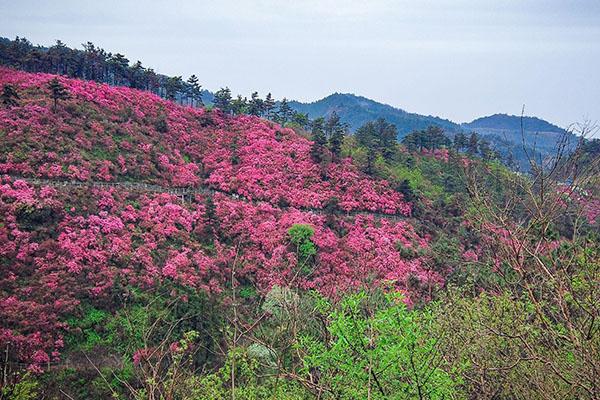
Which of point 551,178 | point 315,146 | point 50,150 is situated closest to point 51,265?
point 50,150

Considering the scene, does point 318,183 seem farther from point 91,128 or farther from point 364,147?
point 91,128

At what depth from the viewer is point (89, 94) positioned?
35.1 m

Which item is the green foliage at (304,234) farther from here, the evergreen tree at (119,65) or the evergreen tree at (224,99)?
the evergreen tree at (119,65)

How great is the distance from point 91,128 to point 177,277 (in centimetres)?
1586

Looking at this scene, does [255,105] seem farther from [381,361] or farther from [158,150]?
[381,361]

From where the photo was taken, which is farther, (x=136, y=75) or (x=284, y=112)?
(x=284, y=112)

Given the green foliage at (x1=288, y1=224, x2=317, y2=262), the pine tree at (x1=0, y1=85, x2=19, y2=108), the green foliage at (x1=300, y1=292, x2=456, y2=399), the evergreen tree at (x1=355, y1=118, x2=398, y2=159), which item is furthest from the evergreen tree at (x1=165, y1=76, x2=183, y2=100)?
the green foliage at (x1=300, y1=292, x2=456, y2=399)

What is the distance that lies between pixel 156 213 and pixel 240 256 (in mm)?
6213

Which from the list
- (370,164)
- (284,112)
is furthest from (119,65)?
(370,164)

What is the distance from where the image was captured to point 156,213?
26594 millimetres

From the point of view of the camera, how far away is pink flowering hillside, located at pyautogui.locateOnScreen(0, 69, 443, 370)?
19.0 meters

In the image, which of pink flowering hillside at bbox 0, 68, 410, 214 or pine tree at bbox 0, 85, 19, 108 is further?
pine tree at bbox 0, 85, 19, 108

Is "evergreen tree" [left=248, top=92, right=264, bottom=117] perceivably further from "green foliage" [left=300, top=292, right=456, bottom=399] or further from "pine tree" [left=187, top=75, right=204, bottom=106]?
"green foliage" [left=300, top=292, right=456, bottom=399]

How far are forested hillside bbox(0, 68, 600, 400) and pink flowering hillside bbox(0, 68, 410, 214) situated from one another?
160 mm
